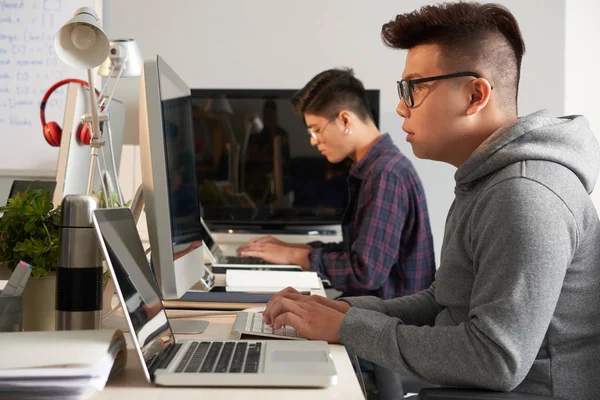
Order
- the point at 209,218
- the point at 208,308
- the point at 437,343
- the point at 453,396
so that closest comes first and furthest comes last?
1. the point at 453,396
2. the point at 437,343
3. the point at 208,308
4. the point at 209,218

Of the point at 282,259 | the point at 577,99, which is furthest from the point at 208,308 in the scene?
the point at 577,99

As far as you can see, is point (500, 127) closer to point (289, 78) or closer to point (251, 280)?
point (251, 280)

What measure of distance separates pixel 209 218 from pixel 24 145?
102 centimetres

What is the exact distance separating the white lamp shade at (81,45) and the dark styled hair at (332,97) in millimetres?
1647

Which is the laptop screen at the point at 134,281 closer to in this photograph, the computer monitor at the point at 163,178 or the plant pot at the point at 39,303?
the computer monitor at the point at 163,178

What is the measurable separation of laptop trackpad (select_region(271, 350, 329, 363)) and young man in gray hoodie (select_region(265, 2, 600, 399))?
11cm

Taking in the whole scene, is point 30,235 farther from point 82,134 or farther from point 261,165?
point 261,165

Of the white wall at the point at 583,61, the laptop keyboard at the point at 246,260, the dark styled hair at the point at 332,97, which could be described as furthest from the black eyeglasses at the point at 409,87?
the white wall at the point at 583,61

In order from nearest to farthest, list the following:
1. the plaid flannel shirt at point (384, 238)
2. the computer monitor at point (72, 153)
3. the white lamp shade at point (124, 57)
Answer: the white lamp shade at point (124, 57)
the computer monitor at point (72, 153)
the plaid flannel shirt at point (384, 238)

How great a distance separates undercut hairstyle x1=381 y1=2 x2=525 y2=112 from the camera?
1.37 metres

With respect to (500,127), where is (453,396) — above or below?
below

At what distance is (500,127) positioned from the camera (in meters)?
1.31

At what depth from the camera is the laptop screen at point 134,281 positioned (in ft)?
3.07

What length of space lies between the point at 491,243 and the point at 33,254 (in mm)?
697
